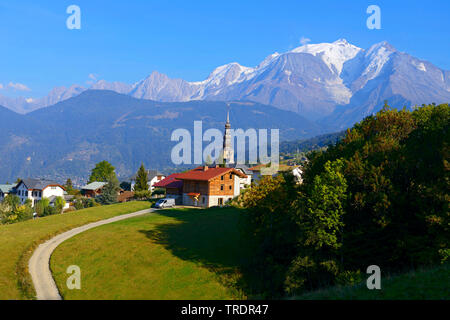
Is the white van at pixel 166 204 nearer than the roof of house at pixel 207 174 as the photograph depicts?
Yes

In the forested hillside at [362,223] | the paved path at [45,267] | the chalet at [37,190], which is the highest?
the chalet at [37,190]

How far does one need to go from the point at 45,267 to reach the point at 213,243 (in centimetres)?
1771

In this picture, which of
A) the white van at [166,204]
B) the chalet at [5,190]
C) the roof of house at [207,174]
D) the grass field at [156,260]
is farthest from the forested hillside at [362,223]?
the chalet at [5,190]

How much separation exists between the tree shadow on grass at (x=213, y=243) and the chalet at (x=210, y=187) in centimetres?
1001

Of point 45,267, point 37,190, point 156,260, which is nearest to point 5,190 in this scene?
point 37,190

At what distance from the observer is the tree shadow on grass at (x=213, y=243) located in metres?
34.9

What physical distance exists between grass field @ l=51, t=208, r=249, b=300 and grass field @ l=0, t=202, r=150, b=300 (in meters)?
2.86

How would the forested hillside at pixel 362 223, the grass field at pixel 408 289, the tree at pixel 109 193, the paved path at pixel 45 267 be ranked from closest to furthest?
1. the grass field at pixel 408 289
2. the forested hillside at pixel 362 223
3. the paved path at pixel 45 267
4. the tree at pixel 109 193

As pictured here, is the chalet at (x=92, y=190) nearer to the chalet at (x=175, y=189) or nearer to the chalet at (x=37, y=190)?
the chalet at (x=37, y=190)

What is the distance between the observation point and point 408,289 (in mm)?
21500

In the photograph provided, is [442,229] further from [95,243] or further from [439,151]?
[95,243]

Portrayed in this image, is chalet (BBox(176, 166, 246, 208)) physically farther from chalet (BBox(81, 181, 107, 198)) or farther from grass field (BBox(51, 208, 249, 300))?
chalet (BBox(81, 181, 107, 198))

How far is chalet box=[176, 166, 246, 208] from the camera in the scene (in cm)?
7406
